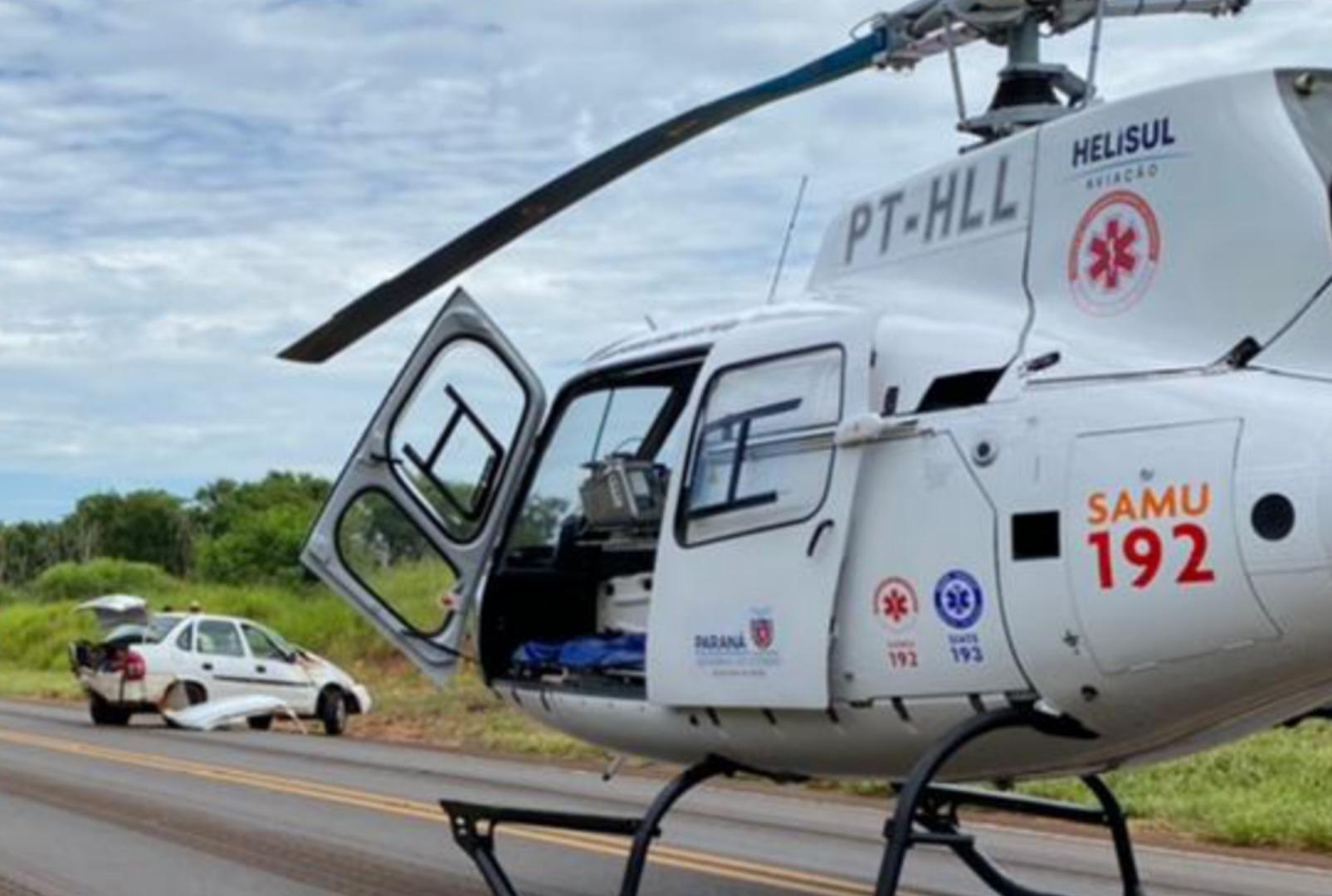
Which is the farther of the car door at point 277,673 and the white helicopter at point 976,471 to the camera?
the car door at point 277,673

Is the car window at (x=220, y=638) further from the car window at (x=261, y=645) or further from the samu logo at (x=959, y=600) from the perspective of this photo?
the samu logo at (x=959, y=600)

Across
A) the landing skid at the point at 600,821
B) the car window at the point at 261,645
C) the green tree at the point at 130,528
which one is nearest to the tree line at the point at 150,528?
the green tree at the point at 130,528

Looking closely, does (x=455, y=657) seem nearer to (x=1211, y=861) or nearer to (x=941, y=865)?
(x=941, y=865)

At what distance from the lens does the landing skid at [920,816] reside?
20.7 ft

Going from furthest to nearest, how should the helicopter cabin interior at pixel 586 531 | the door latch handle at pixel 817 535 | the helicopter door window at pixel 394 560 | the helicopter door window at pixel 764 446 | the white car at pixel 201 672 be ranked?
the white car at pixel 201 672 → the helicopter door window at pixel 394 560 → the helicopter cabin interior at pixel 586 531 → the helicopter door window at pixel 764 446 → the door latch handle at pixel 817 535

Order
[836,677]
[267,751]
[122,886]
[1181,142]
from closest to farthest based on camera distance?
[1181,142] < [836,677] < [122,886] < [267,751]

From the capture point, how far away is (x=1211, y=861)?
38.9 ft

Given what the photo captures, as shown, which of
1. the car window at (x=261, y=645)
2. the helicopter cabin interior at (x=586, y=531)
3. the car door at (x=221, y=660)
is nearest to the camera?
the helicopter cabin interior at (x=586, y=531)

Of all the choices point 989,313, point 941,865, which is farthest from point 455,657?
point 941,865

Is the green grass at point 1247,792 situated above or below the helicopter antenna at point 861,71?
below

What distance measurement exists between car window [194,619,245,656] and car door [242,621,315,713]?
0.49 ft

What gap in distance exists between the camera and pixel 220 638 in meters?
26.2

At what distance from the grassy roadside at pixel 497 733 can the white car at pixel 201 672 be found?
960 millimetres

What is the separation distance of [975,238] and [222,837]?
7.70 m
